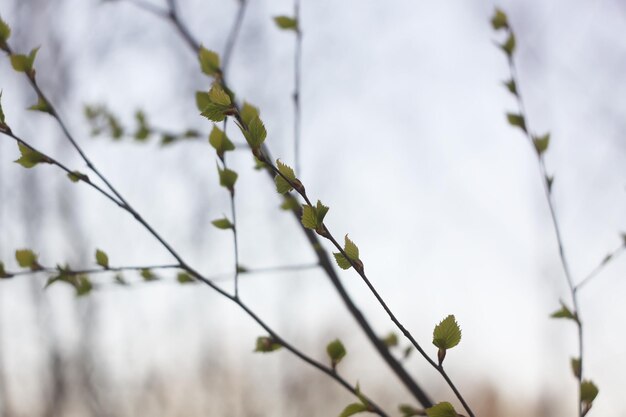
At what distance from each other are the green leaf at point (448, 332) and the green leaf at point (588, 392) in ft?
0.96

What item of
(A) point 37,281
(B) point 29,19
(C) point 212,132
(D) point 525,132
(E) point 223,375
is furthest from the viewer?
(E) point 223,375

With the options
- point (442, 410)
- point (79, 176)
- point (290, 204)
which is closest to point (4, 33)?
point (79, 176)

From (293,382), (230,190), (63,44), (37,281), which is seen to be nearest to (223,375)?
(293,382)

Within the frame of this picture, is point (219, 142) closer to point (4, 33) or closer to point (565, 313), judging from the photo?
point (4, 33)

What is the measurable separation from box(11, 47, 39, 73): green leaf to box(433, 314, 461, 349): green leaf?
78 centimetres

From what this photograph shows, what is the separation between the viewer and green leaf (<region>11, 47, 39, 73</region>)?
35.5 inches

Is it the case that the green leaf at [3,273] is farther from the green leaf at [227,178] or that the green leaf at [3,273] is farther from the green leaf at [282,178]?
the green leaf at [282,178]

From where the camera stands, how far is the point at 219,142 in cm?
91

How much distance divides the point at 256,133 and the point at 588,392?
0.60 m

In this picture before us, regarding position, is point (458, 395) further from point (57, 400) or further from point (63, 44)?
point (57, 400)

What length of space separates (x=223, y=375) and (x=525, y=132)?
7.55 meters

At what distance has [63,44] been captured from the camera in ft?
18.8

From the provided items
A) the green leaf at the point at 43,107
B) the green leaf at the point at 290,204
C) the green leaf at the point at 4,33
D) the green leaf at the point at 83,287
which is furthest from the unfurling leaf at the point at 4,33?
the green leaf at the point at 290,204

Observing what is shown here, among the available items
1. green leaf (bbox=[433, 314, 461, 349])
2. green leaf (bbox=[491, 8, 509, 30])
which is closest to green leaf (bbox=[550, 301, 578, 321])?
green leaf (bbox=[433, 314, 461, 349])
